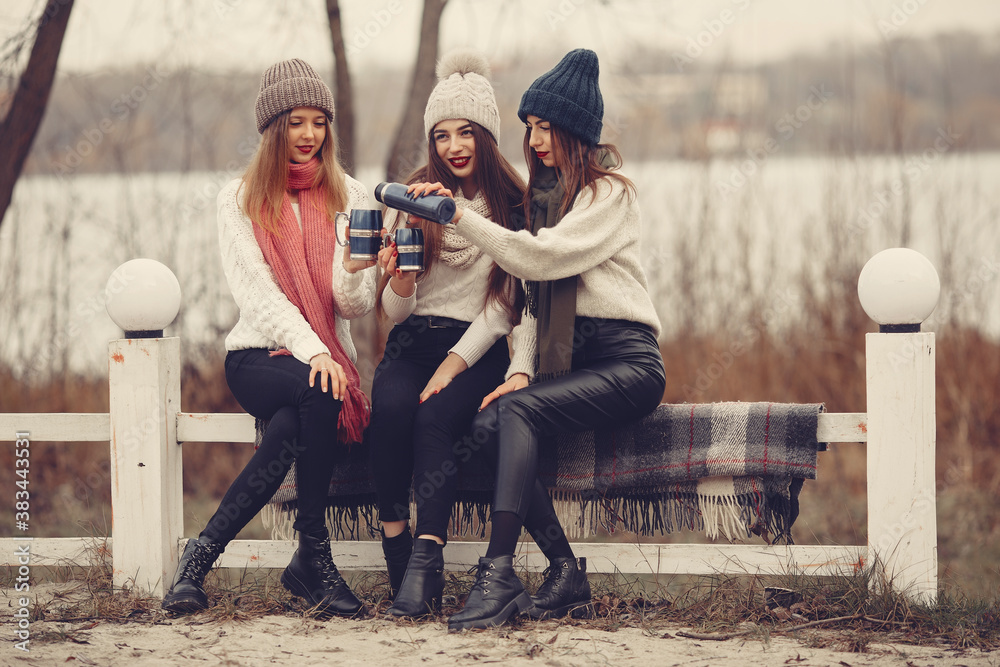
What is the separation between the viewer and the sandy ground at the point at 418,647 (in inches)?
90.1

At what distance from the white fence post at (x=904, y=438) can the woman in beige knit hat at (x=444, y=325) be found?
3.43 ft

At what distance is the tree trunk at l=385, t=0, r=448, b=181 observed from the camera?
4.65 metres

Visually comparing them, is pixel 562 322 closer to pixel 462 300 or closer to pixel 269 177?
pixel 462 300

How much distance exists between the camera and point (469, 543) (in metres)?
2.87

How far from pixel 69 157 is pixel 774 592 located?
4.47 metres

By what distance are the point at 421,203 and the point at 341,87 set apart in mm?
2422

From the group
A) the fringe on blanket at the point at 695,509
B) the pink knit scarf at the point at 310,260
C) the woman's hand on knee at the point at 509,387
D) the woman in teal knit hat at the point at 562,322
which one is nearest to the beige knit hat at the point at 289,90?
the pink knit scarf at the point at 310,260

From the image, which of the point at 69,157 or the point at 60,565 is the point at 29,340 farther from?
the point at 60,565

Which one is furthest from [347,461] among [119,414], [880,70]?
[880,70]

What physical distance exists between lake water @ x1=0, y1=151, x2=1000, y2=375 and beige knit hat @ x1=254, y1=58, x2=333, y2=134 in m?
2.68

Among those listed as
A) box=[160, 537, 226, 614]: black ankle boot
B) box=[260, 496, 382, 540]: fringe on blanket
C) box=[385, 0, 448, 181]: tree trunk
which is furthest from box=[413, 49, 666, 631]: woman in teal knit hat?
box=[385, 0, 448, 181]: tree trunk

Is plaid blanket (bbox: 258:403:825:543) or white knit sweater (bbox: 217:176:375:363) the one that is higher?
white knit sweater (bbox: 217:176:375:363)

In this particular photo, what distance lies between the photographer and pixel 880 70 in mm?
5531

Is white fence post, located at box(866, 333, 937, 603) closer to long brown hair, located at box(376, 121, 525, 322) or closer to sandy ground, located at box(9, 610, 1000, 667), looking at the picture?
sandy ground, located at box(9, 610, 1000, 667)
